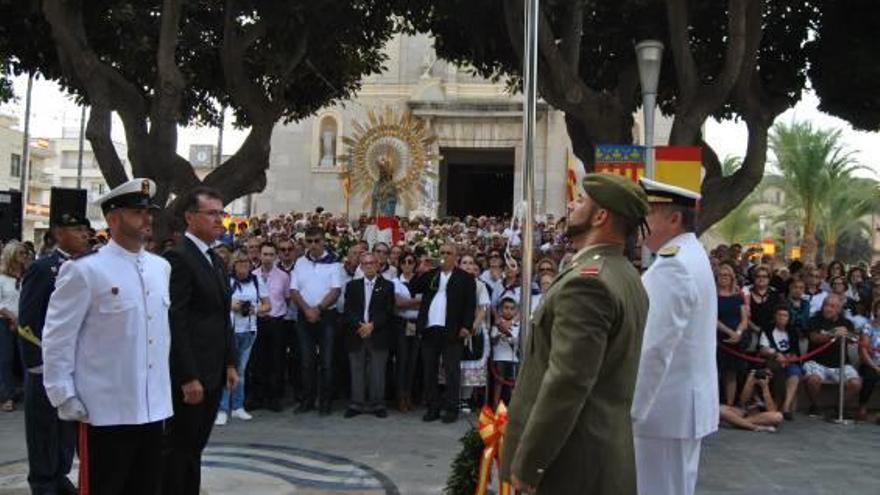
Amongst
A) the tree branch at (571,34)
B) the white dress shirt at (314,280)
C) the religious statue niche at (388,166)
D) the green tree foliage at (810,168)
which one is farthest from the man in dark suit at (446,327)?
the green tree foliage at (810,168)

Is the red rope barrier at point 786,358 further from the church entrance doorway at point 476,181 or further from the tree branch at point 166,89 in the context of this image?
the church entrance doorway at point 476,181

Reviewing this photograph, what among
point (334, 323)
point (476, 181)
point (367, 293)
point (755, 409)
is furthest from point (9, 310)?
point (476, 181)

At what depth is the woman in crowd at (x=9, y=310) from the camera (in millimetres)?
9242

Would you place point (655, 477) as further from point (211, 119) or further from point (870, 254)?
point (870, 254)

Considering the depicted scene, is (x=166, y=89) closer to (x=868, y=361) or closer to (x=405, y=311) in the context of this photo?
(x=405, y=311)

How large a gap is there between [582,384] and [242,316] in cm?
705

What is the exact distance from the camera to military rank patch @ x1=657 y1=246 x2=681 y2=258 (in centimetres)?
385

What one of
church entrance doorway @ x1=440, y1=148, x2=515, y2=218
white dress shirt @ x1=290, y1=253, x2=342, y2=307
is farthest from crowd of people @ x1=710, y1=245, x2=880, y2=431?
church entrance doorway @ x1=440, y1=148, x2=515, y2=218

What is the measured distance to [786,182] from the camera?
37.4m

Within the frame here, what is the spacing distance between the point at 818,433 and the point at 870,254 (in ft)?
174

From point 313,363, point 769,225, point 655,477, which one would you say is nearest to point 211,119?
point 313,363

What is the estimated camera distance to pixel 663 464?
3.85 meters

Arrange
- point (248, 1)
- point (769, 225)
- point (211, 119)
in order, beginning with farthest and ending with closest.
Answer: point (769, 225), point (211, 119), point (248, 1)

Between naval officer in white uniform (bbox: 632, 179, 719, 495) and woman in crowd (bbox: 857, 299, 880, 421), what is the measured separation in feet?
23.7
